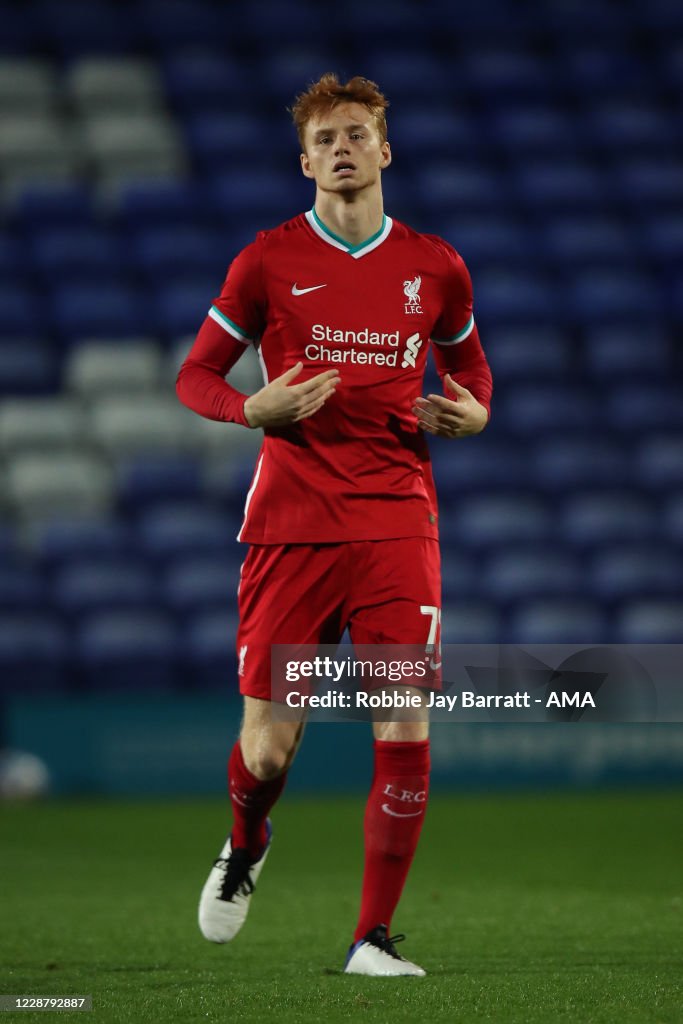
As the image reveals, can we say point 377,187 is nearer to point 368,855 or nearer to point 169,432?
point 368,855

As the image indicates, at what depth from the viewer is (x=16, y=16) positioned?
45.5ft

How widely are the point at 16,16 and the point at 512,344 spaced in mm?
5420

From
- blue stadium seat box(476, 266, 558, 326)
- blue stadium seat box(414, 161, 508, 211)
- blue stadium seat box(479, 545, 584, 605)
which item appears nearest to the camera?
blue stadium seat box(479, 545, 584, 605)

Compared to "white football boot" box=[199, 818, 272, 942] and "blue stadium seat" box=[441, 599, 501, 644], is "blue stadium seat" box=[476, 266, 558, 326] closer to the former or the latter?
"blue stadium seat" box=[441, 599, 501, 644]

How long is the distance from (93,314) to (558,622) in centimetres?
425

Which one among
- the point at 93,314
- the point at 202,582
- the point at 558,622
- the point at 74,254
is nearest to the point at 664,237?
the point at 558,622

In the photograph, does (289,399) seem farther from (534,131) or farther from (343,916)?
(534,131)

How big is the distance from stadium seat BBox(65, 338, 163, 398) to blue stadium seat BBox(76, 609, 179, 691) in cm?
207

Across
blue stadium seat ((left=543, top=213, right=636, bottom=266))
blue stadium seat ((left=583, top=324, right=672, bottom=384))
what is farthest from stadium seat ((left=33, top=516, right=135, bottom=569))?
blue stadium seat ((left=543, top=213, right=636, bottom=266))

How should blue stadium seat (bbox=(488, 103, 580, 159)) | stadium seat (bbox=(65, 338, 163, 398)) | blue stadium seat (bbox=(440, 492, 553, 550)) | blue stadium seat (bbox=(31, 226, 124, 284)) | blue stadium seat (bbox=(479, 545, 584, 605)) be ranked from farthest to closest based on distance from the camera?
blue stadium seat (bbox=(488, 103, 580, 159))
blue stadium seat (bbox=(31, 226, 124, 284))
stadium seat (bbox=(65, 338, 163, 398))
blue stadium seat (bbox=(440, 492, 553, 550))
blue stadium seat (bbox=(479, 545, 584, 605))

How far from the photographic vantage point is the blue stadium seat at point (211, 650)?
10203mm

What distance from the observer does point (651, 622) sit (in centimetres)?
1036

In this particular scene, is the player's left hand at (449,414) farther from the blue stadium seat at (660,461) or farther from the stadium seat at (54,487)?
the blue stadium seat at (660,461)

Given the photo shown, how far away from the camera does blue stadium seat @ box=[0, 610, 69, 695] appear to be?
9867mm
